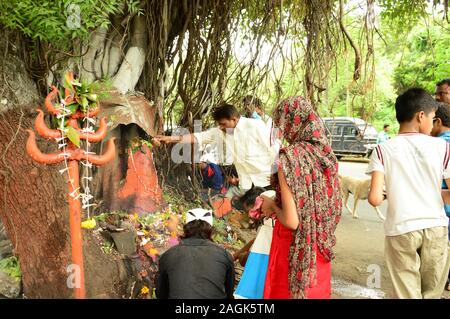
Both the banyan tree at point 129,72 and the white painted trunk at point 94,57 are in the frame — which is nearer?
the banyan tree at point 129,72

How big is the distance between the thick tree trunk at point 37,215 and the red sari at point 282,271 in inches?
55.7

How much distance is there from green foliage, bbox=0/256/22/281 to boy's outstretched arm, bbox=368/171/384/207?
8.85 ft

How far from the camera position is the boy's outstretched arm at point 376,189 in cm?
227

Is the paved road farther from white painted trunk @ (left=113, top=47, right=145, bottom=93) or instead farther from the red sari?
white painted trunk @ (left=113, top=47, right=145, bottom=93)

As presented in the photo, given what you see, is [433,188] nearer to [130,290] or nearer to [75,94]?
[75,94]

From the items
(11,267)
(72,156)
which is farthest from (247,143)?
(11,267)

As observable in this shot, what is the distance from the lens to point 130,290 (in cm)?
331

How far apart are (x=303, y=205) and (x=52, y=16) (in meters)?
2.02

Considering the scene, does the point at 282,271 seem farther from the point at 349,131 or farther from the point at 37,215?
the point at 349,131

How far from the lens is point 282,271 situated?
225 cm

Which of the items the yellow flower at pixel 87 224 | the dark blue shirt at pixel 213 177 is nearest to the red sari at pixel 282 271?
the yellow flower at pixel 87 224

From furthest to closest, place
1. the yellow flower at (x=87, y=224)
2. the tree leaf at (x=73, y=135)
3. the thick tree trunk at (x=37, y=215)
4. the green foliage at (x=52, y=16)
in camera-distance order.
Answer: the yellow flower at (x=87, y=224) → the thick tree trunk at (x=37, y=215) → the green foliage at (x=52, y=16) → the tree leaf at (x=73, y=135)

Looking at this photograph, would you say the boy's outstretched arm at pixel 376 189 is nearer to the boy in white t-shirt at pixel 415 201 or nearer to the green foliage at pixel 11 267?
the boy in white t-shirt at pixel 415 201

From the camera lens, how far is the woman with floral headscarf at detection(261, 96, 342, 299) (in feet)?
6.84
